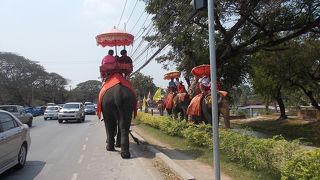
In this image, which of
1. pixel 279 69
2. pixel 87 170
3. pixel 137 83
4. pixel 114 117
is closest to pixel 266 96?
pixel 279 69

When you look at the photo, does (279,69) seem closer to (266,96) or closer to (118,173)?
(266,96)

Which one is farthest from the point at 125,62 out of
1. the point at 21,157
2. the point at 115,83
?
the point at 21,157

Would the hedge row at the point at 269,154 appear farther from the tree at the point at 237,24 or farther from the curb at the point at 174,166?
the tree at the point at 237,24

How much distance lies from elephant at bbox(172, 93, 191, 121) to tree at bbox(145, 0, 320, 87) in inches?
118

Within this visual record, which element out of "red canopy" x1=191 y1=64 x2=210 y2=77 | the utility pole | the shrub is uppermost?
"red canopy" x1=191 y1=64 x2=210 y2=77

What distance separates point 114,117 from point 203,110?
4.08 meters

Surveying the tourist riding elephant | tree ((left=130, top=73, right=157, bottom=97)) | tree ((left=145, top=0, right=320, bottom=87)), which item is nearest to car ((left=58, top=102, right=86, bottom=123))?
tree ((left=145, top=0, right=320, bottom=87))

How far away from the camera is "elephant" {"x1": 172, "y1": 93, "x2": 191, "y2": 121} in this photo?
24489 mm

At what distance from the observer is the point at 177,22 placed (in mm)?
26703

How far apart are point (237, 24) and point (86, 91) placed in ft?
414

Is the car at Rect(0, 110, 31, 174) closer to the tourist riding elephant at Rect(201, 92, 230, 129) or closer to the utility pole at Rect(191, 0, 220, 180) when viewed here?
the utility pole at Rect(191, 0, 220, 180)

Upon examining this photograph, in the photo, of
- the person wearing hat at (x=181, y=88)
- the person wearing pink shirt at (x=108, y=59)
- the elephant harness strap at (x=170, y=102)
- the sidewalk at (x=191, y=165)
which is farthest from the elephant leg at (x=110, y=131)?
the elephant harness strap at (x=170, y=102)

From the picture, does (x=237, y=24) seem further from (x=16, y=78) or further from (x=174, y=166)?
(x=16, y=78)

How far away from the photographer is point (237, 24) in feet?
84.4
